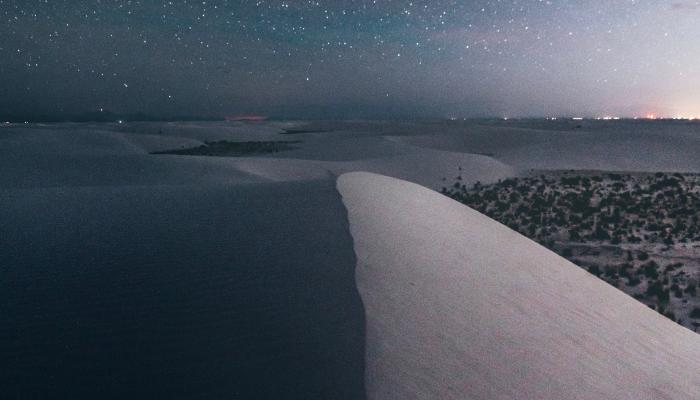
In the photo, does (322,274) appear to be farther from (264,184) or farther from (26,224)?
(264,184)

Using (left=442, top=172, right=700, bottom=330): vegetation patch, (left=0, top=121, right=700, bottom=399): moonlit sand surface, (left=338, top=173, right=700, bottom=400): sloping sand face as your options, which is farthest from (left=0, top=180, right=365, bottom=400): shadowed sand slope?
(left=442, top=172, right=700, bottom=330): vegetation patch

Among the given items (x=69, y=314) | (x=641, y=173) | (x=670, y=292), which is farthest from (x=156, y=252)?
(x=641, y=173)

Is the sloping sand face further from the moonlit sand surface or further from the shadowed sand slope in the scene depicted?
the shadowed sand slope

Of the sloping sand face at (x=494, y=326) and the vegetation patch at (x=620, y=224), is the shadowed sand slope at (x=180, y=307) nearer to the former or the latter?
the sloping sand face at (x=494, y=326)

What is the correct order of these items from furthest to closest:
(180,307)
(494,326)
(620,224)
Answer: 1. (620,224)
2. (494,326)
3. (180,307)

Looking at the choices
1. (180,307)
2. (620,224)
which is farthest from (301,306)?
(620,224)

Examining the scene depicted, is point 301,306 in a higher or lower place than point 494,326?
higher

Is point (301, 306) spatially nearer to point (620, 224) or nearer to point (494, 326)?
point (494, 326)
